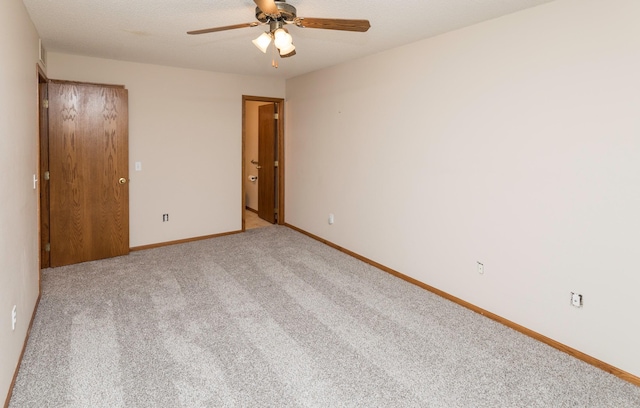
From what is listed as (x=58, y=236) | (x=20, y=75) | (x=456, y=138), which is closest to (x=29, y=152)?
(x=20, y=75)

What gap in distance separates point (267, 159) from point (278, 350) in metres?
4.41

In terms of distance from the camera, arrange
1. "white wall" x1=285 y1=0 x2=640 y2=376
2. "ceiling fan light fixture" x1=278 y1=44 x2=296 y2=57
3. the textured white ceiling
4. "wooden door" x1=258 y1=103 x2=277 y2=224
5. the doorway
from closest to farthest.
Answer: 1. "white wall" x1=285 y1=0 x2=640 y2=376
2. "ceiling fan light fixture" x1=278 y1=44 x2=296 y2=57
3. the textured white ceiling
4. the doorway
5. "wooden door" x1=258 y1=103 x2=277 y2=224

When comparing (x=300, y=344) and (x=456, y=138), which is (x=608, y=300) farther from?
(x=300, y=344)

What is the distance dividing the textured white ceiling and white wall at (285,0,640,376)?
280 millimetres

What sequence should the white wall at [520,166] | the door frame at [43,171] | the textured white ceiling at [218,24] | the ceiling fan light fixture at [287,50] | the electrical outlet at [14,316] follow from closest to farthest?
the electrical outlet at [14,316] < the white wall at [520,166] < the ceiling fan light fixture at [287,50] < the textured white ceiling at [218,24] < the door frame at [43,171]

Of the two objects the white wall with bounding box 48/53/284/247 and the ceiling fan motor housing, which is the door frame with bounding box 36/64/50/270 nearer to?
the white wall with bounding box 48/53/284/247

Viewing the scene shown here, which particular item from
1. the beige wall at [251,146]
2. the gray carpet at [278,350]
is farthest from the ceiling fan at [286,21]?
the beige wall at [251,146]

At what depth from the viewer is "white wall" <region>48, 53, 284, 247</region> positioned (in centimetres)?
478

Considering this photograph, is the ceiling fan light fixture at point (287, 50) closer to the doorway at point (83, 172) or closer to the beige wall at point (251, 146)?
the doorway at point (83, 172)

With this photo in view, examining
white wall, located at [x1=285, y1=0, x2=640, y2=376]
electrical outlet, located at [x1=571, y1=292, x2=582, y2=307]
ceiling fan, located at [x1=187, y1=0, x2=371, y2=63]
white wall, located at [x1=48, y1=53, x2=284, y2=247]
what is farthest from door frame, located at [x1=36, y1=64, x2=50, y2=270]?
electrical outlet, located at [x1=571, y1=292, x2=582, y2=307]

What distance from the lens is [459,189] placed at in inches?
133

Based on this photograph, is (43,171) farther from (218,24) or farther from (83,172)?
(218,24)

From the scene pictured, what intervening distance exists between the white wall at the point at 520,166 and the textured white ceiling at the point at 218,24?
28 cm

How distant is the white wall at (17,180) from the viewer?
6.67 ft
